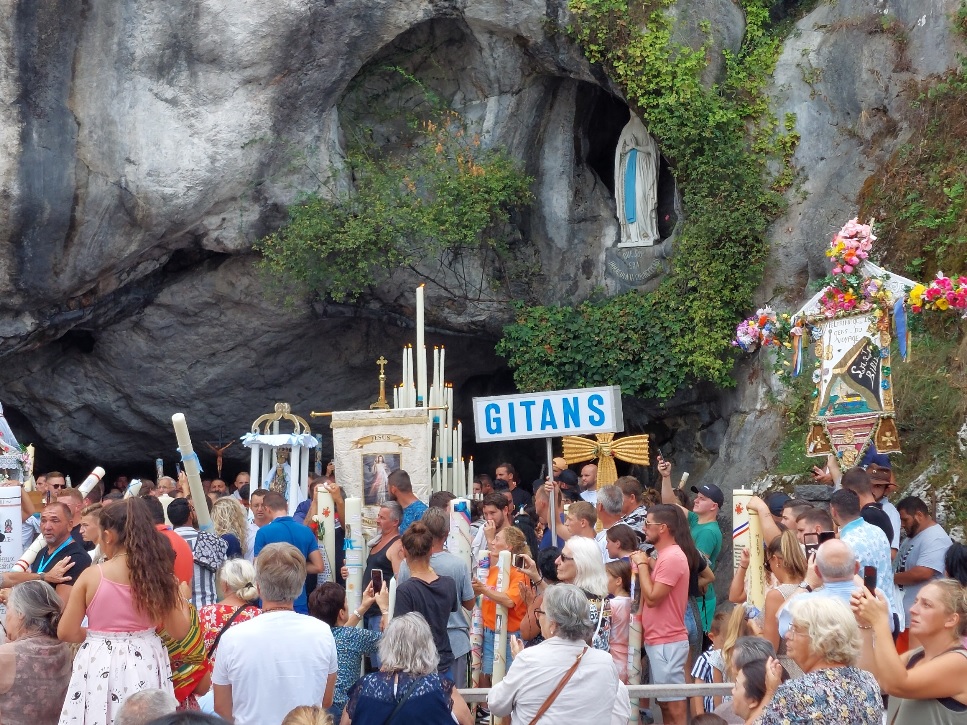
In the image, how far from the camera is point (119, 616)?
208 inches

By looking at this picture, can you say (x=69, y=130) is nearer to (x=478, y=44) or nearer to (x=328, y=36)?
(x=328, y=36)

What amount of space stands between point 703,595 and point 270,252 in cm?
857

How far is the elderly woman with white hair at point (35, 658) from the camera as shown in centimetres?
→ 525

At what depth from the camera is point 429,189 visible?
15289mm

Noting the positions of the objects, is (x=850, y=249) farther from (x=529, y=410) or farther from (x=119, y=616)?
(x=119, y=616)

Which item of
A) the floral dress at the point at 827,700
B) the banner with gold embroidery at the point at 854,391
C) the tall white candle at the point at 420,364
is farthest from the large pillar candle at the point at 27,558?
the banner with gold embroidery at the point at 854,391

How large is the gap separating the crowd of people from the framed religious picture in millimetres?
2271

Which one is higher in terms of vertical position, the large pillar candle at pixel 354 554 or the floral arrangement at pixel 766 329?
the floral arrangement at pixel 766 329

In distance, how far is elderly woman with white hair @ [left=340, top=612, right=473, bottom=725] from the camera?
15.6 feet

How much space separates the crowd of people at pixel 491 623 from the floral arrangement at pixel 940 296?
5.44 ft

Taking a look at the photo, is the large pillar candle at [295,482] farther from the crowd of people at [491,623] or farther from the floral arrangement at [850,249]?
the floral arrangement at [850,249]

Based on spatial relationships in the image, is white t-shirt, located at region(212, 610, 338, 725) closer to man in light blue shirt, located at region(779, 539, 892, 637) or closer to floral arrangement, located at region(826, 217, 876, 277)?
man in light blue shirt, located at region(779, 539, 892, 637)

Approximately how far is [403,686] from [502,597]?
2280mm

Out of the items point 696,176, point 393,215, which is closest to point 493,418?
point 393,215
